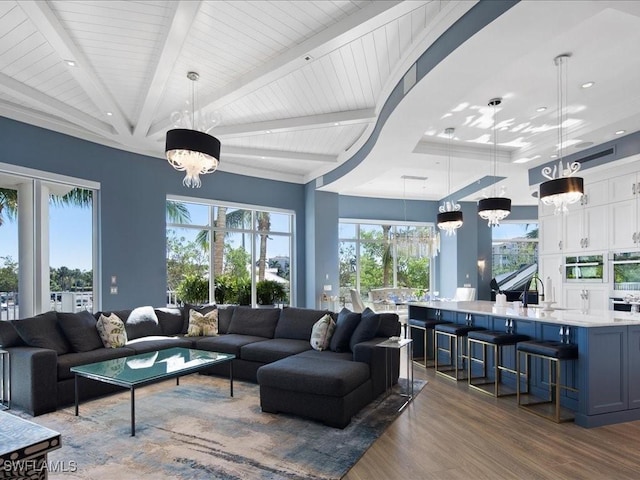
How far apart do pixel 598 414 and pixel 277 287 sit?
583 cm

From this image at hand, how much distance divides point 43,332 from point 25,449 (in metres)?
3.87

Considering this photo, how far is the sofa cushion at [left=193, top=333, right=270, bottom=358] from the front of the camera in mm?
5087

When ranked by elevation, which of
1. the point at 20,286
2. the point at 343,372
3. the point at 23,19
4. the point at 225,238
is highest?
the point at 23,19

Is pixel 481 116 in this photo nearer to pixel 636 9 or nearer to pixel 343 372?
pixel 636 9

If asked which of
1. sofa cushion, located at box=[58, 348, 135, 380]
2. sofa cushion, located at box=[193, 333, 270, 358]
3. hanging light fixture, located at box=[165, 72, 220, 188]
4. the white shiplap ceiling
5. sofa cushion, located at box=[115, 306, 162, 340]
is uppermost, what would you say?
the white shiplap ceiling

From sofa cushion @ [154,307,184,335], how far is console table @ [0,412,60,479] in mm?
4830

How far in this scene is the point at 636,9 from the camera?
2.66m

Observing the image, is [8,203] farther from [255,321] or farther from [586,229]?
[586,229]

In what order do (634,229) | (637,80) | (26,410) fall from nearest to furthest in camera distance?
(26,410), (637,80), (634,229)

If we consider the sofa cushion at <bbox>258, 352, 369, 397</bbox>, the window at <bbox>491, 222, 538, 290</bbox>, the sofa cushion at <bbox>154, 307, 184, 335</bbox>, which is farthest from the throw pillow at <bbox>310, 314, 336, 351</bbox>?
the window at <bbox>491, 222, 538, 290</bbox>

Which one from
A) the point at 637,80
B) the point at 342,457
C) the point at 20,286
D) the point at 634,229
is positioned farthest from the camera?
the point at 634,229

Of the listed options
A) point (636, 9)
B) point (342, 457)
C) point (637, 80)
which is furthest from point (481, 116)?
point (342, 457)

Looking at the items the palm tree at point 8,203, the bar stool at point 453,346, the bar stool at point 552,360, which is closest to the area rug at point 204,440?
the bar stool at point 453,346

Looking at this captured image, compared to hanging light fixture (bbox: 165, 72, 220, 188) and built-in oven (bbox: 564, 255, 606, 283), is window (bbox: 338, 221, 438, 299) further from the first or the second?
hanging light fixture (bbox: 165, 72, 220, 188)
